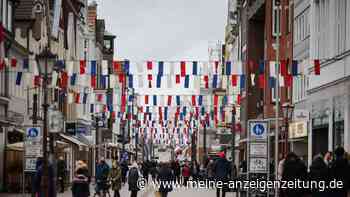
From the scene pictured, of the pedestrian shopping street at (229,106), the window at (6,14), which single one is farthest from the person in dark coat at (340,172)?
the window at (6,14)

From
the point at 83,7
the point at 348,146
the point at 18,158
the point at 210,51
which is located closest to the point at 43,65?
the point at 348,146

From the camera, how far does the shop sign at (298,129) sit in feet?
148

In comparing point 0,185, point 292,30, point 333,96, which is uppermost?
point 292,30

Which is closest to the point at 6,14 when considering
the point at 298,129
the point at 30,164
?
the point at 298,129

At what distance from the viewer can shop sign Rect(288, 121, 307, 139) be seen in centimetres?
4522

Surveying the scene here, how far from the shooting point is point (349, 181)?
67.2 ft

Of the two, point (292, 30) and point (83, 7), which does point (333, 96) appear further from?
point (83, 7)

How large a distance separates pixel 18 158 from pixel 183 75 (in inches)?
516

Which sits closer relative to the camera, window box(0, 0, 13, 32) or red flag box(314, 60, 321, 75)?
red flag box(314, 60, 321, 75)

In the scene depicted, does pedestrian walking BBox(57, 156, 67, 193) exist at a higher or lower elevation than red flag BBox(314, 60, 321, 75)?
lower

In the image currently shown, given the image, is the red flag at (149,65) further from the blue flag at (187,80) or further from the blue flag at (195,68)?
the blue flag at (187,80)

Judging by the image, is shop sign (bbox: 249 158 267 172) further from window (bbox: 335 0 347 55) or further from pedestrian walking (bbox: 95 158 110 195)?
pedestrian walking (bbox: 95 158 110 195)

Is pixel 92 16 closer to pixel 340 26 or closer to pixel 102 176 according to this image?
pixel 102 176

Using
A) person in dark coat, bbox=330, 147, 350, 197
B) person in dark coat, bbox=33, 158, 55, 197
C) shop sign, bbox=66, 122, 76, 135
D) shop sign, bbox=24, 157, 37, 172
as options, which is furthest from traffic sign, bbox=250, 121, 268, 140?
shop sign, bbox=66, 122, 76, 135
